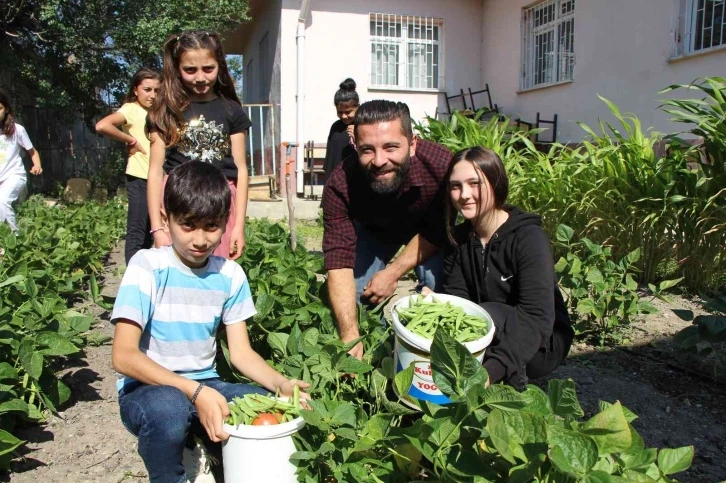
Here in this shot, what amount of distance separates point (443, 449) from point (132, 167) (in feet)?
9.61

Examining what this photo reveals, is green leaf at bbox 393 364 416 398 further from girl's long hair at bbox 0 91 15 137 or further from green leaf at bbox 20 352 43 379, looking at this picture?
girl's long hair at bbox 0 91 15 137

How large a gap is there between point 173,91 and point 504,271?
5.55 ft

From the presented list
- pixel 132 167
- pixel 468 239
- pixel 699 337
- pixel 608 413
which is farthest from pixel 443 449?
pixel 132 167

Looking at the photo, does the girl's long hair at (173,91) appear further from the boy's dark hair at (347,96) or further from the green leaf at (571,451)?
the green leaf at (571,451)

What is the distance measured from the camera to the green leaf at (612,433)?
1.21m

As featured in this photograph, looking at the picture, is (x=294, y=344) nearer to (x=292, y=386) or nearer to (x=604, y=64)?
(x=292, y=386)

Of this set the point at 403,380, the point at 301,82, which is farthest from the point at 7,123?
the point at 301,82

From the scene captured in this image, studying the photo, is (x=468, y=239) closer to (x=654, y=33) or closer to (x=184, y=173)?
(x=184, y=173)

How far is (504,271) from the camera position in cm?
237

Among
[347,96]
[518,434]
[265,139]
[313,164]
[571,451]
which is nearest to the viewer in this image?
[571,451]

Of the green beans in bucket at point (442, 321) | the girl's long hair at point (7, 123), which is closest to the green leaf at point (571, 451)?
the green beans in bucket at point (442, 321)

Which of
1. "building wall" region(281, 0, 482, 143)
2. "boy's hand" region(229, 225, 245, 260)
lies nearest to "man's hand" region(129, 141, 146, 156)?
"boy's hand" region(229, 225, 245, 260)

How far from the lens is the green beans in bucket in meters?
2.00

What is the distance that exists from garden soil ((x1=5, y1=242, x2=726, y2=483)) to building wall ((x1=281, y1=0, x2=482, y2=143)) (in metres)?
7.74
